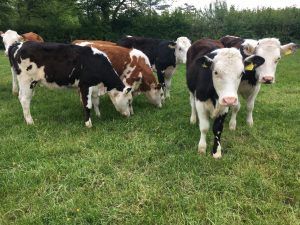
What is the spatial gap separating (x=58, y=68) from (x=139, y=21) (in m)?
28.1

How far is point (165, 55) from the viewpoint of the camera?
1047 cm

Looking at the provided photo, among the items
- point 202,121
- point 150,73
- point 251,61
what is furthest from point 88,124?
point 251,61

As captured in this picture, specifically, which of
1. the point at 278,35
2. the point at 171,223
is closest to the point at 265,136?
the point at 171,223

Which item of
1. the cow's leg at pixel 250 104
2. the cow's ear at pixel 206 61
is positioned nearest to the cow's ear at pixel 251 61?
the cow's ear at pixel 206 61

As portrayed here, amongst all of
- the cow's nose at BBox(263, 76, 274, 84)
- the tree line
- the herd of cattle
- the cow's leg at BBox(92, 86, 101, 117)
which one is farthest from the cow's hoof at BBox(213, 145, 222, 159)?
the tree line

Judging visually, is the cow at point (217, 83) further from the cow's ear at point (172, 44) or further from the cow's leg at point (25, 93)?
the cow's ear at point (172, 44)

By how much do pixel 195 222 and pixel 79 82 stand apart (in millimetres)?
4491

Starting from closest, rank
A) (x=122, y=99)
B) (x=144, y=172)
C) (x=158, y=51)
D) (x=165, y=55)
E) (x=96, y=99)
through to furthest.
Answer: (x=144, y=172) < (x=122, y=99) < (x=96, y=99) < (x=165, y=55) < (x=158, y=51)

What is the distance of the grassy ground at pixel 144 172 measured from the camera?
13.2 ft

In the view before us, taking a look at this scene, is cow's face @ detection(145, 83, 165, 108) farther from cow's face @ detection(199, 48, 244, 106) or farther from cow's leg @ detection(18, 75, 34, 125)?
cow's face @ detection(199, 48, 244, 106)

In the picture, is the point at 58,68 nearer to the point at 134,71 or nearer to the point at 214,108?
the point at 134,71

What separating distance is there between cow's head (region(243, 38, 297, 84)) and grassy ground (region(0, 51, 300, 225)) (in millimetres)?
1041

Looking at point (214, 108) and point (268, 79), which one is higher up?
point (268, 79)

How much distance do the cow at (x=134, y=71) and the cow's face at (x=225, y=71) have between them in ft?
12.7
